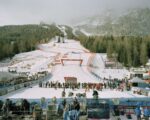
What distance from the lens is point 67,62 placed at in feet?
261

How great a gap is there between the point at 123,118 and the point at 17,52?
114 m

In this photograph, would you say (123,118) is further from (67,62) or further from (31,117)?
(67,62)

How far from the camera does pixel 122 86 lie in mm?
46719

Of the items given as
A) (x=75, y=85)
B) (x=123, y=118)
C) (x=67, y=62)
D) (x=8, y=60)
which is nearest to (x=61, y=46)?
(x=8, y=60)

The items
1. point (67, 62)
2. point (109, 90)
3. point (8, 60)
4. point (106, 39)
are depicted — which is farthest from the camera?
point (106, 39)

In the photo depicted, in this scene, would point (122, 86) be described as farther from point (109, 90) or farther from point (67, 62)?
point (67, 62)

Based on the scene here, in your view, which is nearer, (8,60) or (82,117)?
(82,117)

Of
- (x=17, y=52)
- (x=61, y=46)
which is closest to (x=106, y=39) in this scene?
(x=61, y=46)

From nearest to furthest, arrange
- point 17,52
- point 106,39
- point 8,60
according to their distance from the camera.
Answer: point 8,60 → point 17,52 → point 106,39

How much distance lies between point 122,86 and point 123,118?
26235 mm

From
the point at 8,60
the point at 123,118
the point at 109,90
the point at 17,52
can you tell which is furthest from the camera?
the point at 17,52

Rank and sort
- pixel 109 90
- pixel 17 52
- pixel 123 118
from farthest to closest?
pixel 17 52 → pixel 109 90 → pixel 123 118

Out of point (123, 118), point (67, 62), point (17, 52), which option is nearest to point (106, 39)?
point (17, 52)

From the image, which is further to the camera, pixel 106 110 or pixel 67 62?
pixel 67 62
